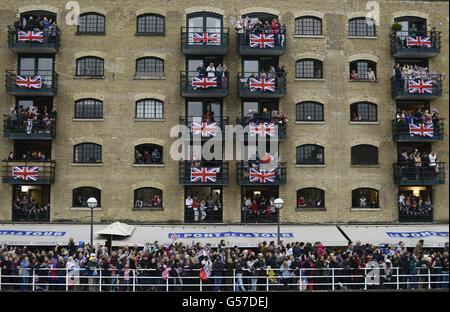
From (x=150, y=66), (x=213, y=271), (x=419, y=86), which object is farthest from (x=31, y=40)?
(x=419, y=86)

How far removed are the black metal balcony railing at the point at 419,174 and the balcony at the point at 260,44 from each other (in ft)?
29.0

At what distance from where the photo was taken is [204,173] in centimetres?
3186

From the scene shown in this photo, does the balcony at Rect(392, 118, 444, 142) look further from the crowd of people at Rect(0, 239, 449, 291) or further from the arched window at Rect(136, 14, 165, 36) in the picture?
the arched window at Rect(136, 14, 165, 36)

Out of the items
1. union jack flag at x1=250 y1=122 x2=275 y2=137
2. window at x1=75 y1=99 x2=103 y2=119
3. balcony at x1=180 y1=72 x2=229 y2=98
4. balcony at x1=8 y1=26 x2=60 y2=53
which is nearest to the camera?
balcony at x1=8 y1=26 x2=60 y2=53

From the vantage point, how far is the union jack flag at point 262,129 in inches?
1276

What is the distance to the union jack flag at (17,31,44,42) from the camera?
3209 cm

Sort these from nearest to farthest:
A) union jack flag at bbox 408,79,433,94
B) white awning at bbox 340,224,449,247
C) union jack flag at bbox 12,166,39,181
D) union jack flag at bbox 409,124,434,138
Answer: white awning at bbox 340,224,449,247 → union jack flag at bbox 12,166,39,181 → union jack flag at bbox 409,124,434,138 → union jack flag at bbox 408,79,433,94

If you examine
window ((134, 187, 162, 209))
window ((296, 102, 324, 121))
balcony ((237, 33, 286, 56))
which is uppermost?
balcony ((237, 33, 286, 56))

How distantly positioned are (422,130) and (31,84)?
20.0m

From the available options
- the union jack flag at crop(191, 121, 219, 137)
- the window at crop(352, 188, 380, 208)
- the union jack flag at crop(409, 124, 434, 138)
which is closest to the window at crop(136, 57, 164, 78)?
the union jack flag at crop(191, 121, 219, 137)

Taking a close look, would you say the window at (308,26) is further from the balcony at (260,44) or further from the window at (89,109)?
the window at (89,109)

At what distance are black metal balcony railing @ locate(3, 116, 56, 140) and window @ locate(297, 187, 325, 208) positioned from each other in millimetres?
13148

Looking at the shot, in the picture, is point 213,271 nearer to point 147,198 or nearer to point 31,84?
point 147,198

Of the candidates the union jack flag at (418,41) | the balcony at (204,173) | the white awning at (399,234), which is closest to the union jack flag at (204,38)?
the balcony at (204,173)
